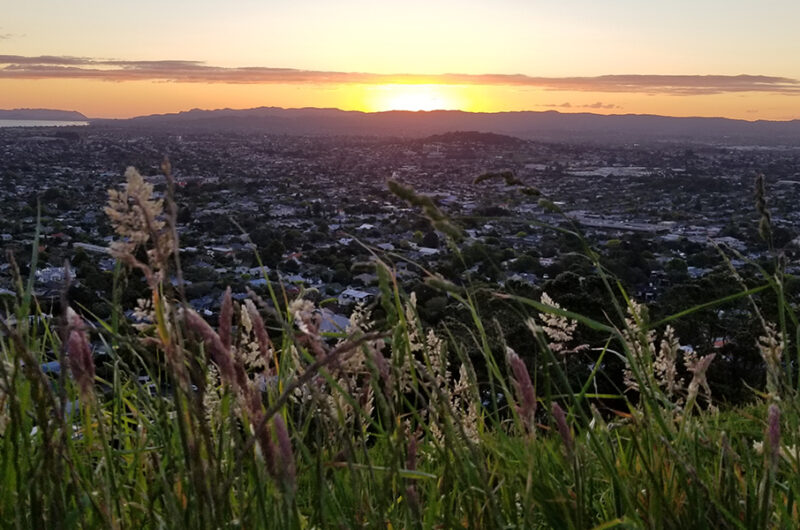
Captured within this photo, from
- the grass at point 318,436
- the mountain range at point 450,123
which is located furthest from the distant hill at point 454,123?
the grass at point 318,436

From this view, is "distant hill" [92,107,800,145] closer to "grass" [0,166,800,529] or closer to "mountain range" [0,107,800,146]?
"mountain range" [0,107,800,146]

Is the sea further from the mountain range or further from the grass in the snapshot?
the grass

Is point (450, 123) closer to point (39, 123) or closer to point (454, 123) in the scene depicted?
point (454, 123)

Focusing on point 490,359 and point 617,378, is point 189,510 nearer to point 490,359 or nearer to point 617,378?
point 490,359

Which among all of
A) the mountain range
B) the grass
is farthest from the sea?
the grass

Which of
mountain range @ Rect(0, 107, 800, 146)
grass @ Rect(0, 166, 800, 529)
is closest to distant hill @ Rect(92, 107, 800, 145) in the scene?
mountain range @ Rect(0, 107, 800, 146)

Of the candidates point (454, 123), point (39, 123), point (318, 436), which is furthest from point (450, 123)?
point (318, 436)

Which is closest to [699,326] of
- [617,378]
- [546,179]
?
[617,378]

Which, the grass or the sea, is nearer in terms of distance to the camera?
the grass
